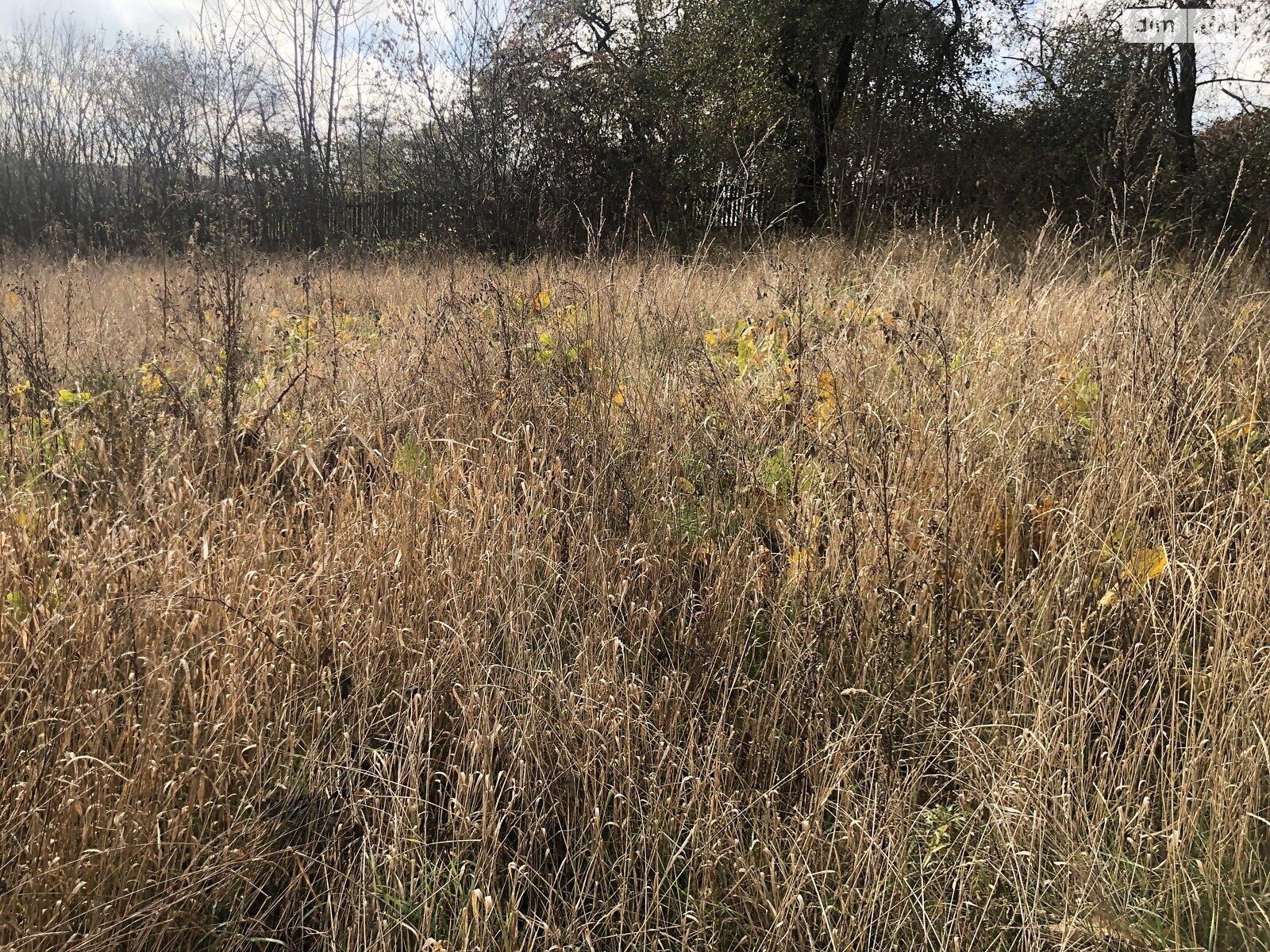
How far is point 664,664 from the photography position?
5.67 feet

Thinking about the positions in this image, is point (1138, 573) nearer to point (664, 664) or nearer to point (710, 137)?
point (664, 664)

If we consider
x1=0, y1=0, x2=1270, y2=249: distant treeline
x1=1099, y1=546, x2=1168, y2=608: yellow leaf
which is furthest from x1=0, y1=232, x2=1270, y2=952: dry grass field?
x1=0, y1=0, x2=1270, y2=249: distant treeline

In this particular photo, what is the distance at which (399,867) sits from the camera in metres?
1.20

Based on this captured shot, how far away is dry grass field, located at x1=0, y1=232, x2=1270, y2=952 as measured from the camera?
1.19 metres

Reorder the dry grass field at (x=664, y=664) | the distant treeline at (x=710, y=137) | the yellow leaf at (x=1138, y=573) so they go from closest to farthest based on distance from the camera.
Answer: the dry grass field at (x=664, y=664) < the yellow leaf at (x=1138, y=573) < the distant treeline at (x=710, y=137)

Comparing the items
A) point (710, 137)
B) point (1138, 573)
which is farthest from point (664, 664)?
point (710, 137)

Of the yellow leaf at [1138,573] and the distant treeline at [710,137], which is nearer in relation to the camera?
the yellow leaf at [1138,573]

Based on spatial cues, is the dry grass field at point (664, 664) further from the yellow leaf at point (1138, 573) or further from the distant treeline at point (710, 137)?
the distant treeline at point (710, 137)

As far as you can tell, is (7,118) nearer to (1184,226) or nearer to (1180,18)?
(1184,226)

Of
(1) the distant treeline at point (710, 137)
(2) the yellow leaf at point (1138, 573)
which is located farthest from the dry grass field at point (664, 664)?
(1) the distant treeline at point (710, 137)

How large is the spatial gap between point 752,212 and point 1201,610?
717 cm

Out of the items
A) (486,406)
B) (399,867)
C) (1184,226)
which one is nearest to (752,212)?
(1184,226)

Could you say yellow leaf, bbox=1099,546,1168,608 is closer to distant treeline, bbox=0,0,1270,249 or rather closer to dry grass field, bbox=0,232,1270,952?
dry grass field, bbox=0,232,1270,952

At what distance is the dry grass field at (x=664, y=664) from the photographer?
119 cm
